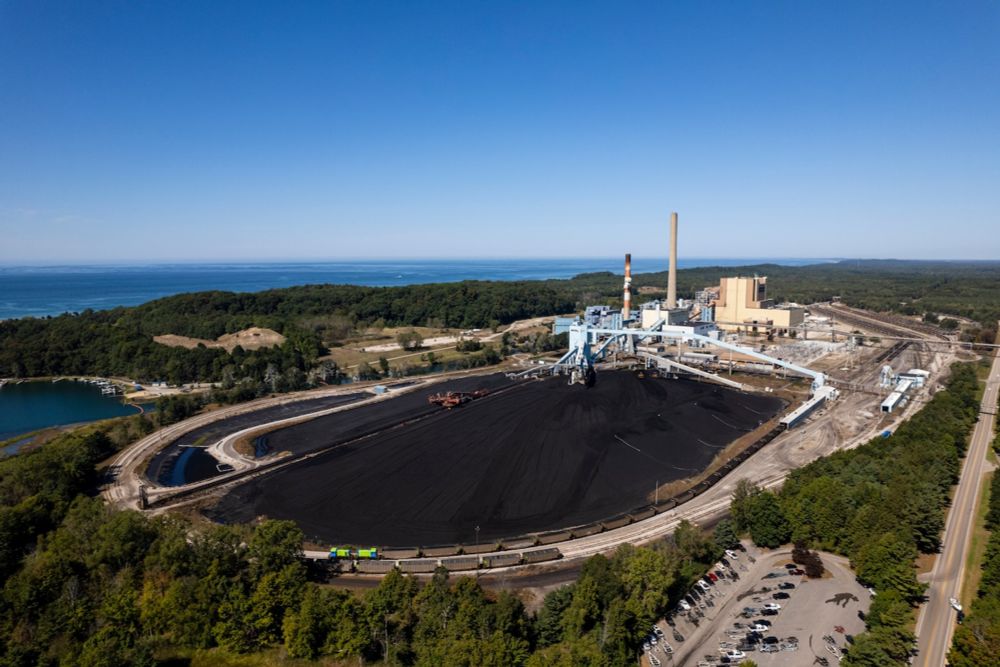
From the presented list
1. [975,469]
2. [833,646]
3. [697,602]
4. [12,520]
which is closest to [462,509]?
[697,602]

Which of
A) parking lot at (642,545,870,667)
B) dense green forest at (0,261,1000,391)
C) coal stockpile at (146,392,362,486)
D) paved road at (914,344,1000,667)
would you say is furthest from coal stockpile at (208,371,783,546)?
dense green forest at (0,261,1000,391)

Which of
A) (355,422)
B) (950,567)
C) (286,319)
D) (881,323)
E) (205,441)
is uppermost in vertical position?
(286,319)

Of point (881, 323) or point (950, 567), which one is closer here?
point (950, 567)

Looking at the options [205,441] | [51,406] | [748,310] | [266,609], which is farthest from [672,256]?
[51,406]

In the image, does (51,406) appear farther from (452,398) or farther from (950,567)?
(950,567)

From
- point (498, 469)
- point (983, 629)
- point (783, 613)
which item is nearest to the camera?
point (983, 629)

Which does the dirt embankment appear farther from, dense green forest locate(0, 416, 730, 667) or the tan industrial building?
the tan industrial building
